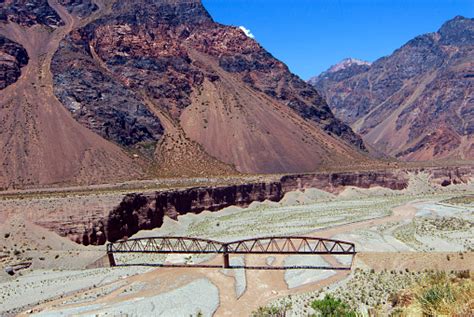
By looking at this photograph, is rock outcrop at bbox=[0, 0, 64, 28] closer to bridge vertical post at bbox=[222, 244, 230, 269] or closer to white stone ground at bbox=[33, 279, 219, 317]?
bridge vertical post at bbox=[222, 244, 230, 269]

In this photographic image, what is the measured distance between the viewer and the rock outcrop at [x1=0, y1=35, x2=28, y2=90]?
112938 mm

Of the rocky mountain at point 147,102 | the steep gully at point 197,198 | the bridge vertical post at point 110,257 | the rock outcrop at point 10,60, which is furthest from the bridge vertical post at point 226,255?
the rock outcrop at point 10,60

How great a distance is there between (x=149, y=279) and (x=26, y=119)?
6653 centimetres

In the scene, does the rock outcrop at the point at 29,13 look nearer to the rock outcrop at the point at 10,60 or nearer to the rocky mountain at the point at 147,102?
the rocky mountain at the point at 147,102

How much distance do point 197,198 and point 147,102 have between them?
4956 centimetres

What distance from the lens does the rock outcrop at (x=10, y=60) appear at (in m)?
113

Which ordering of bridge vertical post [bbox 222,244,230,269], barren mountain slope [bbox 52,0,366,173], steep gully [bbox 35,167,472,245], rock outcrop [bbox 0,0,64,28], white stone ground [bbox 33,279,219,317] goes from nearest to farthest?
white stone ground [bbox 33,279,219,317], bridge vertical post [bbox 222,244,230,269], steep gully [bbox 35,167,472,245], barren mountain slope [bbox 52,0,366,173], rock outcrop [bbox 0,0,64,28]

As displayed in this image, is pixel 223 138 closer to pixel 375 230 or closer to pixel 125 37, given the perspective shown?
pixel 125 37

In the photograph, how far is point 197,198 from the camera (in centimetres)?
9094

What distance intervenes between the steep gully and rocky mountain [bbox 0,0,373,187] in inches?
492

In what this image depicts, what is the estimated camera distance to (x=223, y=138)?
A: 5118 inches

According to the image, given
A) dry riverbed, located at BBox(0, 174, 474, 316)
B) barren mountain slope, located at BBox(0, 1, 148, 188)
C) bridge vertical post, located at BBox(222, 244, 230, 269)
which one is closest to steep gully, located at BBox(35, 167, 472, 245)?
dry riverbed, located at BBox(0, 174, 474, 316)

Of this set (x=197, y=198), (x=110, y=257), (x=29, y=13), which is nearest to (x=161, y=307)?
(x=110, y=257)

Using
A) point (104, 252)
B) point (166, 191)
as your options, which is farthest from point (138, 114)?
point (104, 252)
